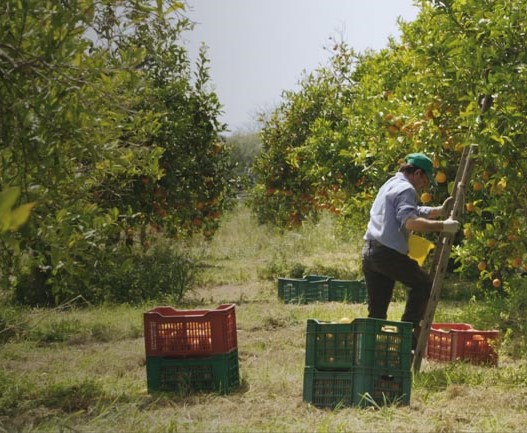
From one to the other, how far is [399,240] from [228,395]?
1580mm

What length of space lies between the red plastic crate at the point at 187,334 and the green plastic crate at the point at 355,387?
768mm

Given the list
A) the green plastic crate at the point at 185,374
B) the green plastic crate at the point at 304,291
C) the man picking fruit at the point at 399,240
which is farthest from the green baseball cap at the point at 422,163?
the green plastic crate at the point at 304,291

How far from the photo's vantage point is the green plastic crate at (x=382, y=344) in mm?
4941

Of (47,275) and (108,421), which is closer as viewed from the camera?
(108,421)

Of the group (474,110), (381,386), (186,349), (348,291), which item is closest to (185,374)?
(186,349)

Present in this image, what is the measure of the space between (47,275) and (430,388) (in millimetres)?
6783

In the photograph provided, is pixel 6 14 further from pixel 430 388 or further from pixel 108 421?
pixel 430 388

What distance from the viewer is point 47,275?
10.9m

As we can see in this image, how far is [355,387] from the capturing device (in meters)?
4.97

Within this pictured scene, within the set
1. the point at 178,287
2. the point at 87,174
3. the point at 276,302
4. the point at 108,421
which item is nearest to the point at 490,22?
the point at 87,174

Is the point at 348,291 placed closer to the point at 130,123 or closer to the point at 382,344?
the point at 130,123

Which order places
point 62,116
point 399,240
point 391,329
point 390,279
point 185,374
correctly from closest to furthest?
point 62,116 < point 391,329 < point 185,374 < point 399,240 < point 390,279

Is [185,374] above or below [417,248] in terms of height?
below

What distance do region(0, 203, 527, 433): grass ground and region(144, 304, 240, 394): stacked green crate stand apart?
16cm
